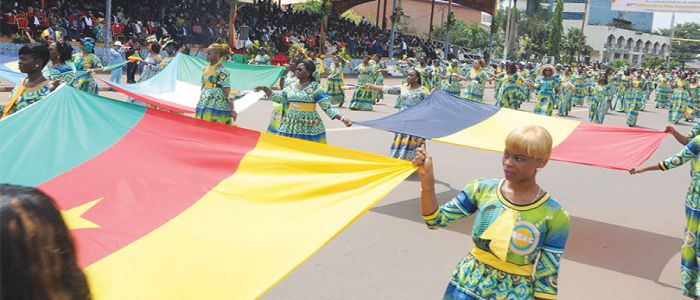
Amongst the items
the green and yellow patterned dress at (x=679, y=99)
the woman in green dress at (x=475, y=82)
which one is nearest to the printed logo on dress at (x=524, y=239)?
the woman in green dress at (x=475, y=82)

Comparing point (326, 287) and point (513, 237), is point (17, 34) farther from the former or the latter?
point (513, 237)

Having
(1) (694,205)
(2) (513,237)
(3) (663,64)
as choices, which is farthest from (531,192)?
(3) (663,64)

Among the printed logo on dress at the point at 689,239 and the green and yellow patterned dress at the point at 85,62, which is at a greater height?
the green and yellow patterned dress at the point at 85,62

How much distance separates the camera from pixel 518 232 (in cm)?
284

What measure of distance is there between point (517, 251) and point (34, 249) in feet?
6.79

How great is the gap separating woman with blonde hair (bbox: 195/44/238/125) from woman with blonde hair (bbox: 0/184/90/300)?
281 inches

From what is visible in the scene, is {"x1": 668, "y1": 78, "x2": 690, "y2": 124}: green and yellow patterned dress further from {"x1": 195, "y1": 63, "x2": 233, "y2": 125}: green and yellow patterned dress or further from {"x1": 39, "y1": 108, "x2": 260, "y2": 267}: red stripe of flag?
{"x1": 39, "y1": 108, "x2": 260, "y2": 267}: red stripe of flag

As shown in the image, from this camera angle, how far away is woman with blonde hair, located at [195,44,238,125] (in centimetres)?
839

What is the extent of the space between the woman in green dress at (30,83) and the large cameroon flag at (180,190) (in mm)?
894

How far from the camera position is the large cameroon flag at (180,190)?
2830 millimetres

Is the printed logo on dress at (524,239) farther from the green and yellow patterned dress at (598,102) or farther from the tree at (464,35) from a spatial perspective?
the tree at (464,35)

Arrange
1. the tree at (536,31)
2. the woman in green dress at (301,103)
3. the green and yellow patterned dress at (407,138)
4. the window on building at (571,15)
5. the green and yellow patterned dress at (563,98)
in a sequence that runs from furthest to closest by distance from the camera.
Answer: the window on building at (571,15), the tree at (536,31), the green and yellow patterned dress at (563,98), the green and yellow patterned dress at (407,138), the woman in green dress at (301,103)

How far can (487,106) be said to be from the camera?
285 inches

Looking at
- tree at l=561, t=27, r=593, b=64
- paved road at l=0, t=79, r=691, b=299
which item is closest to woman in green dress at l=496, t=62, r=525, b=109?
paved road at l=0, t=79, r=691, b=299
